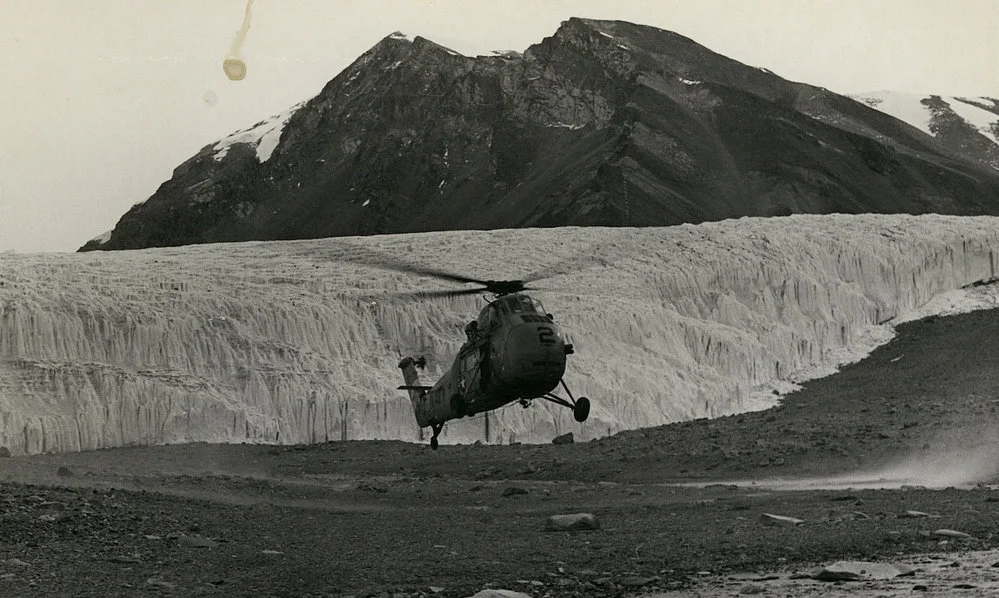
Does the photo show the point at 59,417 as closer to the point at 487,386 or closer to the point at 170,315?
the point at 170,315

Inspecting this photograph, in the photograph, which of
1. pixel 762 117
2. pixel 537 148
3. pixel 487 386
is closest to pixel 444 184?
pixel 537 148

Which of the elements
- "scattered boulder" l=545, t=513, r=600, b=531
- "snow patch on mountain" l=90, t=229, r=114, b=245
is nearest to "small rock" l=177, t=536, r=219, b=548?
"scattered boulder" l=545, t=513, r=600, b=531

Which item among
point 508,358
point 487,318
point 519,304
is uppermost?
point 519,304

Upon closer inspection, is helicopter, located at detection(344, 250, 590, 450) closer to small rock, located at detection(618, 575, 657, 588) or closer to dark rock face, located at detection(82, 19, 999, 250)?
small rock, located at detection(618, 575, 657, 588)

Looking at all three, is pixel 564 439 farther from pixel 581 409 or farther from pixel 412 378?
pixel 581 409

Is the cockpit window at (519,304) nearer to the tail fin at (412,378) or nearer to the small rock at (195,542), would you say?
the tail fin at (412,378)

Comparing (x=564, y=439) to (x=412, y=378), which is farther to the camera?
(x=564, y=439)

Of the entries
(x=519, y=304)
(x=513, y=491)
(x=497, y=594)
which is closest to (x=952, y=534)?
(x=497, y=594)
